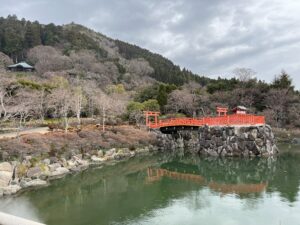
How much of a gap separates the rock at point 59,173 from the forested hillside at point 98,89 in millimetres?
4971

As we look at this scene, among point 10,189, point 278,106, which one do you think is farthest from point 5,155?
point 278,106

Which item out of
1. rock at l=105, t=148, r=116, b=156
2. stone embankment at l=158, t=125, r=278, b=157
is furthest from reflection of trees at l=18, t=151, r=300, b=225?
rock at l=105, t=148, r=116, b=156

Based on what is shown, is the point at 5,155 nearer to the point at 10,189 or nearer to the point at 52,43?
the point at 10,189

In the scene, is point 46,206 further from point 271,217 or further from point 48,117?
point 48,117

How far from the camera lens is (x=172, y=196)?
558 inches

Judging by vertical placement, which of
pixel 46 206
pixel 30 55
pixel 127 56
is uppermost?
pixel 127 56

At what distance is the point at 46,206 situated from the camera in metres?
12.8

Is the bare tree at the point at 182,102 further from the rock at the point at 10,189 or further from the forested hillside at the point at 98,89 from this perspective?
the rock at the point at 10,189

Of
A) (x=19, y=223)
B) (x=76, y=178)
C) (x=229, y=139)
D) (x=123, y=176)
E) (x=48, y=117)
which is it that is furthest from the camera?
(x=48, y=117)

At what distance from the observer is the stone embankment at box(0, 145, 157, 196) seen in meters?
14.7

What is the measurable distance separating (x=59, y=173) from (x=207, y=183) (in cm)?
863

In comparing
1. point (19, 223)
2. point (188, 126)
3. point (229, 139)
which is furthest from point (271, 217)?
point (188, 126)

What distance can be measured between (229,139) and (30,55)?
47962 mm

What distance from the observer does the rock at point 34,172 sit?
16520 mm
